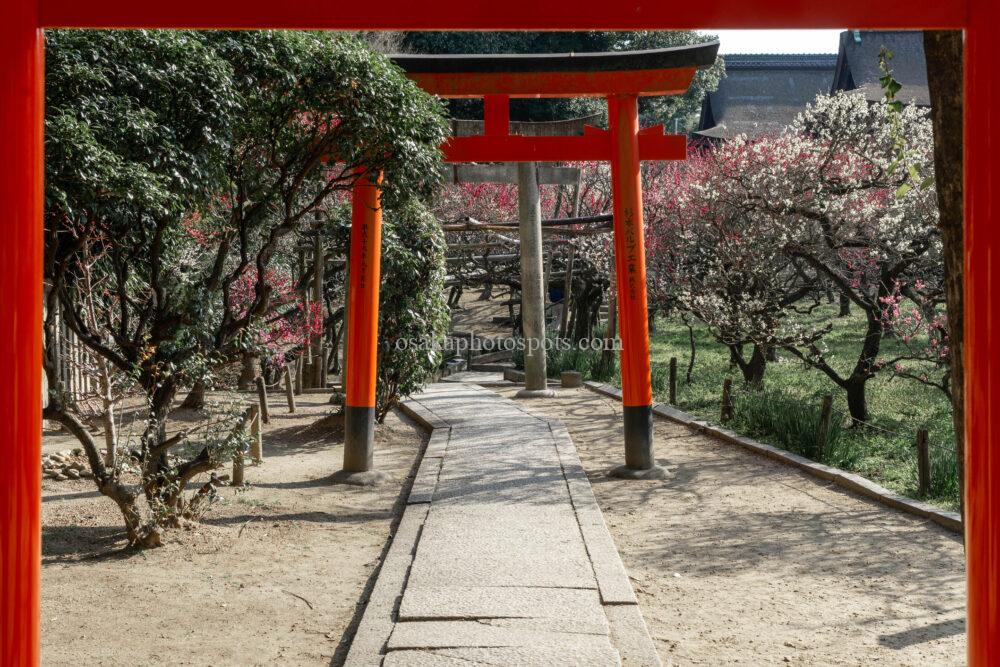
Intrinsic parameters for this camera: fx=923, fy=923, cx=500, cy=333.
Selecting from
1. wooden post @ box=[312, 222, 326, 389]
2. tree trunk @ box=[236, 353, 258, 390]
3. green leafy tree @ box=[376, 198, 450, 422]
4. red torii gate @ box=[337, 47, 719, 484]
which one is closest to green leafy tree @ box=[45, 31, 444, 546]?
red torii gate @ box=[337, 47, 719, 484]

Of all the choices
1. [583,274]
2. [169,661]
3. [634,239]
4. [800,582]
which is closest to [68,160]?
[169,661]

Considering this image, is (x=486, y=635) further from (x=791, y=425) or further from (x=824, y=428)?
(x=791, y=425)

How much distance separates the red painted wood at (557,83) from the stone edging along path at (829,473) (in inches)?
135

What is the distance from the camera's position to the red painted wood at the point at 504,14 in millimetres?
2342

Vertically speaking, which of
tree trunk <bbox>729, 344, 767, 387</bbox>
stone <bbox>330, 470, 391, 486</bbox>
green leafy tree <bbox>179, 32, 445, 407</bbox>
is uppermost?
green leafy tree <bbox>179, 32, 445, 407</bbox>

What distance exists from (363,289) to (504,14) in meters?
5.44

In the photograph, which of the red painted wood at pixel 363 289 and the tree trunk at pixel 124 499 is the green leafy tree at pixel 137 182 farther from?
the red painted wood at pixel 363 289

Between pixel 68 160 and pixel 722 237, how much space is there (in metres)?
9.24

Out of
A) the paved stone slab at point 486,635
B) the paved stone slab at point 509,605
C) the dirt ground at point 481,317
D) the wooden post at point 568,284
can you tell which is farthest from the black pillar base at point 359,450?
the dirt ground at point 481,317

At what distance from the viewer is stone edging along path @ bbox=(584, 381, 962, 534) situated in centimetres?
619

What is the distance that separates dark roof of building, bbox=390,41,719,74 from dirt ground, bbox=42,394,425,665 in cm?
367

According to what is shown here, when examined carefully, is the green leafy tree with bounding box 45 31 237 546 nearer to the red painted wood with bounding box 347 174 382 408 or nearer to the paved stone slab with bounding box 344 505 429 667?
the paved stone slab with bounding box 344 505 429 667

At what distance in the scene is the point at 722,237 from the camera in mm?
11883
